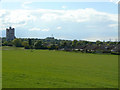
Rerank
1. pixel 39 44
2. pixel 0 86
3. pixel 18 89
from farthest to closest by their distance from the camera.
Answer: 1. pixel 39 44
2. pixel 0 86
3. pixel 18 89

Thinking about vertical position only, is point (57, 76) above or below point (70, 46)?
below

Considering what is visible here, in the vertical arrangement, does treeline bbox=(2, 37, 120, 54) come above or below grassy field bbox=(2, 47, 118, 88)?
above

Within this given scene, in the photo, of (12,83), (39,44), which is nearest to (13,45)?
(39,44)

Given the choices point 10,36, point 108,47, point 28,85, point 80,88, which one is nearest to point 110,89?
point 80,88

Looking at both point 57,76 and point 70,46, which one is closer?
point 57,76

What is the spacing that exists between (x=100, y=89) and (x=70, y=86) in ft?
4.68

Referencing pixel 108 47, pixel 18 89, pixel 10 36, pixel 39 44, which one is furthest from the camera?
pixel 10 36

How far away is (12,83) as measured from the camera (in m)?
10.3

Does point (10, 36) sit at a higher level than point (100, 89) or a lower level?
higher

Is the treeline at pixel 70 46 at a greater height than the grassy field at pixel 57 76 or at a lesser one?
greater

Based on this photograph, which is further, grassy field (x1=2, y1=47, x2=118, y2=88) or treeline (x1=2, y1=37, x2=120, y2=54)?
treeline (x1=2, y1=37, x2=120, y2=54)

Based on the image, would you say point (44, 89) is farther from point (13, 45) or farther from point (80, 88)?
point (13, 45)

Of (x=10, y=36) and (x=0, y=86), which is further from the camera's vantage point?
(x=10, y=36)

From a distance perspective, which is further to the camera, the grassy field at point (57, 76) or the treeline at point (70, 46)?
the treeline at point (70, 46)
